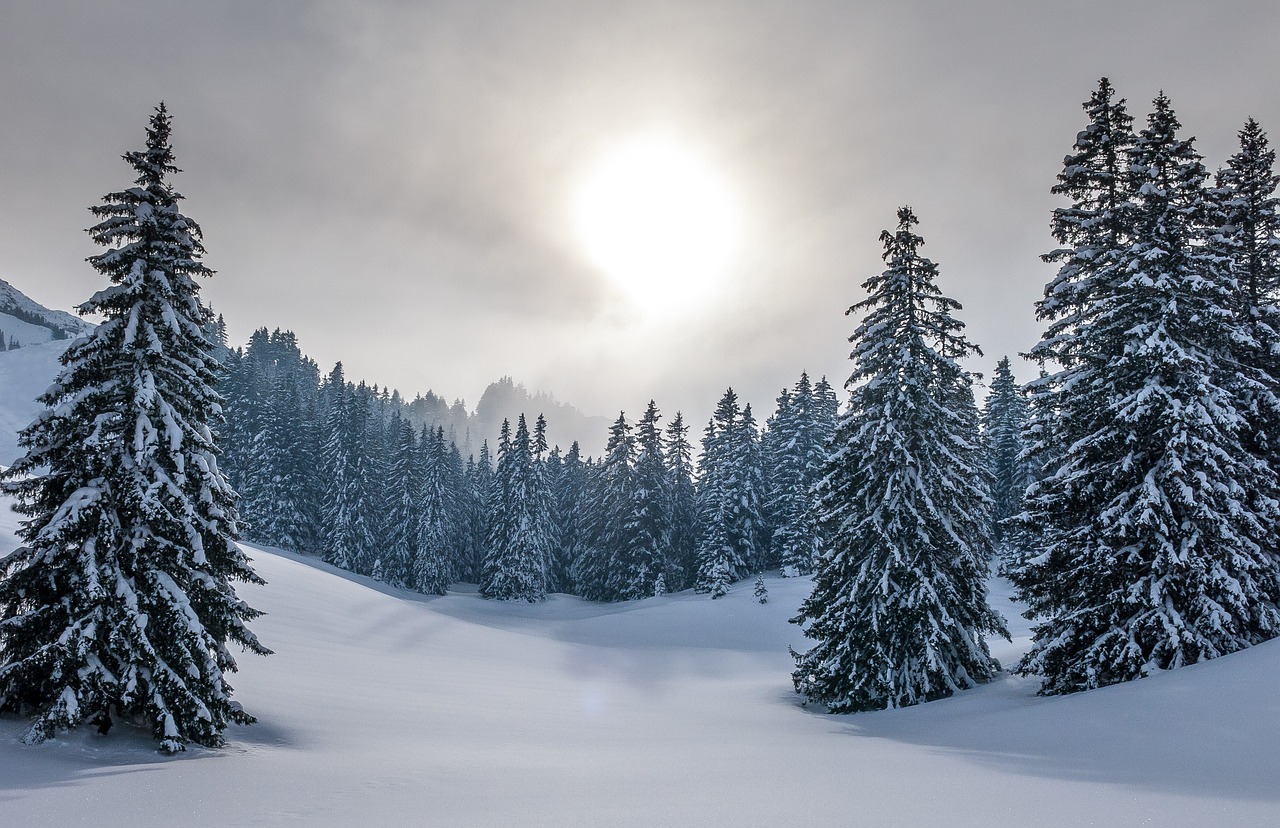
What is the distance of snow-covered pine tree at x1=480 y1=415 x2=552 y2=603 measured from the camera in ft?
184

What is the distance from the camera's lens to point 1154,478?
1365cm

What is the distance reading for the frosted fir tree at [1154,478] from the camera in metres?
13.0

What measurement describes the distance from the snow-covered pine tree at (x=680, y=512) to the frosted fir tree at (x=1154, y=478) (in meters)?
40.9

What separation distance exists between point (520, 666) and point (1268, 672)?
22690 mm

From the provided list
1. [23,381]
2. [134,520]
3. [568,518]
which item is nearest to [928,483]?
[134,520]

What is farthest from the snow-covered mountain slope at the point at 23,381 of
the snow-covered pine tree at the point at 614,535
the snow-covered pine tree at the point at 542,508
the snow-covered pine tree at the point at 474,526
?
the snow-covered pine tree at the point at 614,535

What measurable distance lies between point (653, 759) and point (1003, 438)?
5344 cm

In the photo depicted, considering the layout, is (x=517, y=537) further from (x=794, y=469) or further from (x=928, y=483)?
(x=928, y=483)

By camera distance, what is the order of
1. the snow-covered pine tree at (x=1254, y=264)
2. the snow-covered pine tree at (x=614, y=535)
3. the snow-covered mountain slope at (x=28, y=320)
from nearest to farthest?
the snow-covered pine tree at (x=1254, y=264)
the snow-covered pine tree at (x=614, y=535)
the snow-covered mountain slope at (x=28, y=320)

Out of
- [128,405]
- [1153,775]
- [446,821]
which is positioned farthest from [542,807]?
[128,405]

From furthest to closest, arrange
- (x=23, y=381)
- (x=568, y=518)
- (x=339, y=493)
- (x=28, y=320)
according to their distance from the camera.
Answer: (x=28, y=320) < (x=23, y=381) < (x=568, y=518) < (x=339, y=493)

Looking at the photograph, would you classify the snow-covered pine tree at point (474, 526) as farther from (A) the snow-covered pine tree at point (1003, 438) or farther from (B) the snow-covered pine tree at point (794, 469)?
(A) the snow-covered pine tree at point (1003, 438)

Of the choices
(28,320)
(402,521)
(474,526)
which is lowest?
(402,521)

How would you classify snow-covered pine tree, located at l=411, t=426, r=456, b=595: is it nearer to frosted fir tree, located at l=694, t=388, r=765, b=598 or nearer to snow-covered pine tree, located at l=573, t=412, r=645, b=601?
snow-covered pine tree, located at l=573, t=412, r=645, b=601
